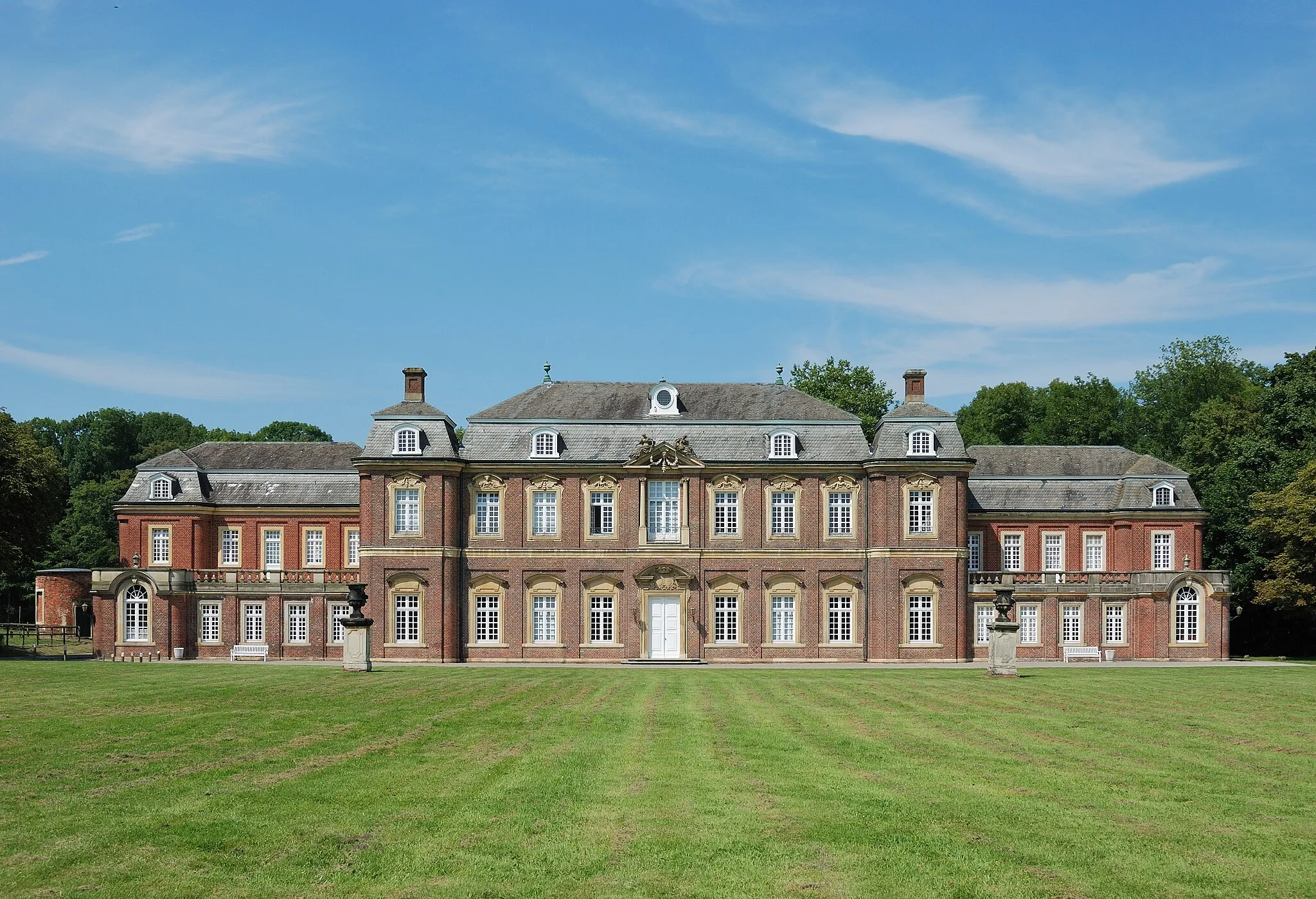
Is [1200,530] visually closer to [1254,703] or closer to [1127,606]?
[1127,606]

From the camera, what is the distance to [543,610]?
53.4m

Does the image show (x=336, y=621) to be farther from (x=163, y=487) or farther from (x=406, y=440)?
(x=163, y=487)

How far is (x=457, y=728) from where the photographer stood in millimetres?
21938

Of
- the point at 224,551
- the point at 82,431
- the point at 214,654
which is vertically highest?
the point at 82,431

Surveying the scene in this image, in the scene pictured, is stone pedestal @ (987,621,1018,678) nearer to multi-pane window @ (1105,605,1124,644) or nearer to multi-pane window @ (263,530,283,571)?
multi-pane window @ (1105,605,1124,644)

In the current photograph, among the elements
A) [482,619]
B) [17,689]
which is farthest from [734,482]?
[17,689]

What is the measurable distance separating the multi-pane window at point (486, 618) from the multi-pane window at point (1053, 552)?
26.6m

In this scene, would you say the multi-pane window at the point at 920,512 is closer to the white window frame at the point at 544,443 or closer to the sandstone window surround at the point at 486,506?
the white window frame at the point at 544,443

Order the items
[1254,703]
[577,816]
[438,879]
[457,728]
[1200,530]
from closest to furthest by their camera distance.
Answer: [438,879]
[577,816]
[457,728]
[1254,703]
[1200,530]

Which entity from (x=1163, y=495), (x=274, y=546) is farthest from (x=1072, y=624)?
(x=274, y=546)

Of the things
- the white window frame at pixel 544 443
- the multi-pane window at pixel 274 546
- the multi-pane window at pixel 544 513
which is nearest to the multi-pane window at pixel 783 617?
the multi-pane window at pixel 544 513

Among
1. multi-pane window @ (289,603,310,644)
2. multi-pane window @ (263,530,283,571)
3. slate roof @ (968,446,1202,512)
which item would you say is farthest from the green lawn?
multi-pane window @ (263,530,283,571)

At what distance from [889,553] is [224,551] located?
32498 millimetres

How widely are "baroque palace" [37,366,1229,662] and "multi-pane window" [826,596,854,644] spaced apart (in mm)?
90
